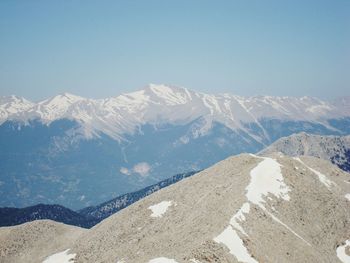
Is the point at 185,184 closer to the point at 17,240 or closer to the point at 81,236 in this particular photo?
the point at 81,236

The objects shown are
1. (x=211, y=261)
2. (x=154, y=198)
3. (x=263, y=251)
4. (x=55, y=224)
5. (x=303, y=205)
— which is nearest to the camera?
Answer: (x=211, y=261)

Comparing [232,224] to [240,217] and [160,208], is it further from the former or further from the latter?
[160,208]

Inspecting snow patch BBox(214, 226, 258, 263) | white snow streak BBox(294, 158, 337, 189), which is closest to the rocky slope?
snow patch BBox(214, 226, 258, 263)

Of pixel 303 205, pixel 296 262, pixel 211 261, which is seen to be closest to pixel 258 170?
pixel 303 205

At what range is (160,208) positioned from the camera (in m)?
149

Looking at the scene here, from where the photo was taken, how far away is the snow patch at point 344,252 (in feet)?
423

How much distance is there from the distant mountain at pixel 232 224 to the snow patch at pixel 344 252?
28cm

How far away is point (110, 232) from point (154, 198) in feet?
69.0

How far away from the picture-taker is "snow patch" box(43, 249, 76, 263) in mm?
143875

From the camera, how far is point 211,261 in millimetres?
94812

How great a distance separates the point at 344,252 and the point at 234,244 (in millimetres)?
45061

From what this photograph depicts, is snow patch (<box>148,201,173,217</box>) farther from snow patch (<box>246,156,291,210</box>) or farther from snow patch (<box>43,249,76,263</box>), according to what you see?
snow patch (<box>43,249,76,263</box>)

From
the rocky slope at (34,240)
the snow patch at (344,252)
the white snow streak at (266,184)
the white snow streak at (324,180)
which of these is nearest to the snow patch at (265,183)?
the white snow streak at (266,184)

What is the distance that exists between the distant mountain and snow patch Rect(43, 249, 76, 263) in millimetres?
Answer: 570
